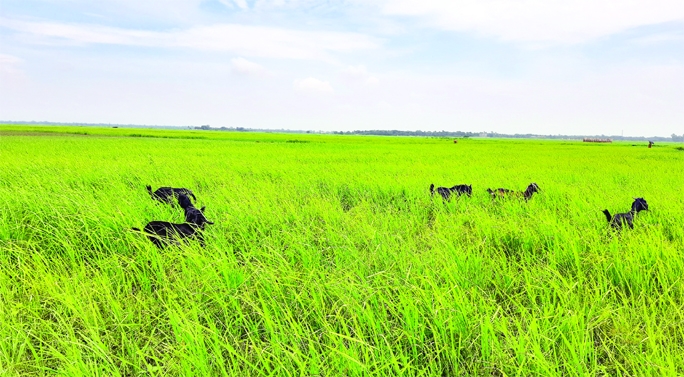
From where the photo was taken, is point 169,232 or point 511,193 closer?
point 169,232

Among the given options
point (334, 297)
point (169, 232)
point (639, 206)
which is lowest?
point (334, 297)

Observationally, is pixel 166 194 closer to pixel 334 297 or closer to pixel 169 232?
pixel 169 232

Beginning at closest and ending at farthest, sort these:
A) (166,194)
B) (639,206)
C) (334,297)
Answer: (334,297)
(639,206)
(166,194)

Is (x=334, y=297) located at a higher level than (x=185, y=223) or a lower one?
lower

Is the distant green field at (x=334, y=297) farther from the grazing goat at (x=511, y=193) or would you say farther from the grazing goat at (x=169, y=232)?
the grazing goat at (x=511, y=193)

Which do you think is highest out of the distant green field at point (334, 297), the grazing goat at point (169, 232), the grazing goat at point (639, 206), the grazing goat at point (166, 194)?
the grazing goat at point (639, 206)

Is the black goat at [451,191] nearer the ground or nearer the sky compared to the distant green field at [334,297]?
nearer the sky

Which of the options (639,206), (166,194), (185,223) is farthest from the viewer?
(166,194)

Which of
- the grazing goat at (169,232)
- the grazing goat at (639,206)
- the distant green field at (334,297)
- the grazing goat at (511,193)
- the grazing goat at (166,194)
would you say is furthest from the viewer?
the grazing goat at (511,193)

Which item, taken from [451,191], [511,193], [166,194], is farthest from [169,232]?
[511,193]

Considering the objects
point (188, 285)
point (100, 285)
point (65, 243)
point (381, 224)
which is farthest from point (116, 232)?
point (381, 224)

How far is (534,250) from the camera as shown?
3.04 m

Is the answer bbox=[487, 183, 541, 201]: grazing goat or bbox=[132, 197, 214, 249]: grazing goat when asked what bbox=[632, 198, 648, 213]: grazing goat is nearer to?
bbox=[487, 183, 541, 201]: grazing goat

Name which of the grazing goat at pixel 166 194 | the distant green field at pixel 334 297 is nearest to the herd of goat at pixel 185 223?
the grazing goat at pixel 166 194
